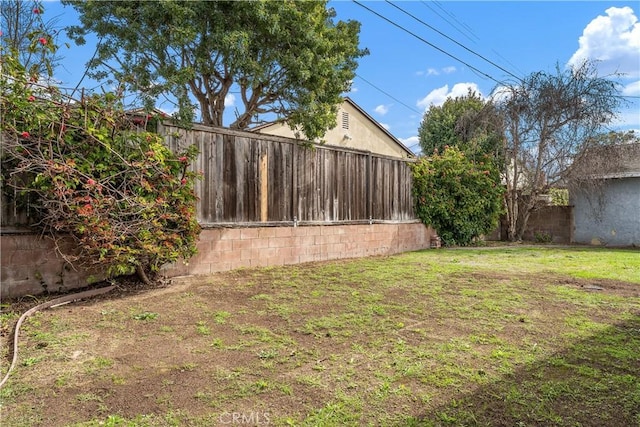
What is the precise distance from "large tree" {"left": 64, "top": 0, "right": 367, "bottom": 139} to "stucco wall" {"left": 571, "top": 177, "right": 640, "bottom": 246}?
946 centimetres

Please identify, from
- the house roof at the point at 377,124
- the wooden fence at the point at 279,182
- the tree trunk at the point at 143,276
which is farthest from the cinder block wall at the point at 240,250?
the house roof at the point at 377,124

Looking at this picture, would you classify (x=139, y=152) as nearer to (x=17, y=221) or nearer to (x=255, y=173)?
(x=17, y=221)

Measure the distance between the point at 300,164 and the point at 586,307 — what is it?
5.10m

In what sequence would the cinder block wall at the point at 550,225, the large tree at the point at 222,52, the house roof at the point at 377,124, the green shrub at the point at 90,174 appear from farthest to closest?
the house roof at the point at 377,124 → the cinder block wall at the point at 550,225 → the large tree at the point at 222,52 → the green shrub at the point at 90,174

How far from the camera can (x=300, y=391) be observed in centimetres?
239

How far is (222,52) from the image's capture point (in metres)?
8.09

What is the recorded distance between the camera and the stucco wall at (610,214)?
12.3 m

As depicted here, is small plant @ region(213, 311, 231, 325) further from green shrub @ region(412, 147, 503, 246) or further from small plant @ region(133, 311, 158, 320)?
green shrub @ region(412, 147, 503, 246)

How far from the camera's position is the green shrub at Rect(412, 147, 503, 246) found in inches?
412

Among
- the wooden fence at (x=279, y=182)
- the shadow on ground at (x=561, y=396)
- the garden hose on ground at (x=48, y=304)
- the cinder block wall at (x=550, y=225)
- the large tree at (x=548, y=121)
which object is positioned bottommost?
the shadow on ground at (x=561, y=396)

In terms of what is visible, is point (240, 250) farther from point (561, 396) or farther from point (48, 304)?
point (561, 396)

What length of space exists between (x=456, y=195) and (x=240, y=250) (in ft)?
22.5

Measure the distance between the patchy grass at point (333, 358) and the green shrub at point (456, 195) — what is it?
526cm

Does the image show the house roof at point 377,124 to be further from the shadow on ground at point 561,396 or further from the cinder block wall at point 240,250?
the shadow on ground at point 561,396
